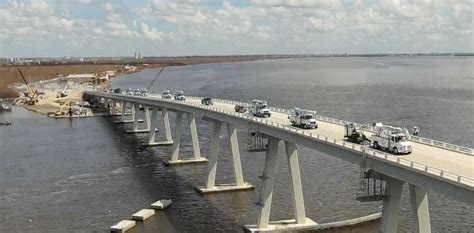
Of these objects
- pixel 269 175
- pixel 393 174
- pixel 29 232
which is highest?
pixel 393 174

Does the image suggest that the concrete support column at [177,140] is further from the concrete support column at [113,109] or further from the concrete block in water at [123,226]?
the concrete support column at [113,109]

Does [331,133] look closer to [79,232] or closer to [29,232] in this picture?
[79,232]

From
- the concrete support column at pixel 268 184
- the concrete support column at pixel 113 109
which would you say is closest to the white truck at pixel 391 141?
the concrete support column at pixel 268 184

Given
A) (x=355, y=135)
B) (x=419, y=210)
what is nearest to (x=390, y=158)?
(x=419, y=210)

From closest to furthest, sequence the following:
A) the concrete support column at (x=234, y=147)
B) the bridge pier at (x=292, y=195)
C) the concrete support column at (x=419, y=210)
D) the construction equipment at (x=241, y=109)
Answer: the concrete support column at (x=419, y=210)
the bridge pier at (x=292, y=195)
the concrete support column at (x=234, y=147)
the construction equipment at (x=241, y=109)

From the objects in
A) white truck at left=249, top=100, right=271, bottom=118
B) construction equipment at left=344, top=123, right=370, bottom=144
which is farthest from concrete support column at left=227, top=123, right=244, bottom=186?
construction equipment at left=344, top=123, right=370, bottom=144

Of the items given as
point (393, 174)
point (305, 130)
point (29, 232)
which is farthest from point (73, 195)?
point (393, 174)

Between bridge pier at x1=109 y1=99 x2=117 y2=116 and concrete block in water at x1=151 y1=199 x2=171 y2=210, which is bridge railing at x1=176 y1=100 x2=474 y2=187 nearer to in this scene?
concrete block in water at x1=151 y1=199 x2=171 y2=210

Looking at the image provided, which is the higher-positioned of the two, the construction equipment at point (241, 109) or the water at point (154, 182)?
the construction equipment at point (241, 109)
